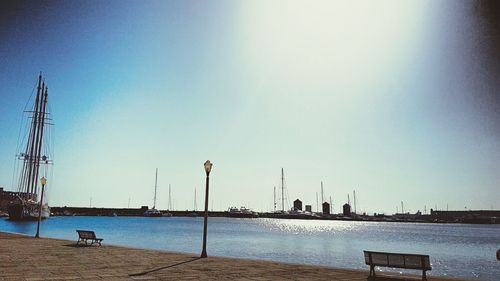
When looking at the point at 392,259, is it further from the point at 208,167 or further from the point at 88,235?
the point at 88,235

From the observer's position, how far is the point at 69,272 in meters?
12.2

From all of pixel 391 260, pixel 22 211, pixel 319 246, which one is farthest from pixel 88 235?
pixel 22 211

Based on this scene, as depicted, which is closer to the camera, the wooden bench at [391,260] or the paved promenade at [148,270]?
the paved promenade at [148,270]

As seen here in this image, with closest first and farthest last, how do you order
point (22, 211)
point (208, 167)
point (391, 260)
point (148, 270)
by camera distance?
1. point (148, 270)
2. point (391, 260)
3. point (208, 167)
4. point (22, 211)

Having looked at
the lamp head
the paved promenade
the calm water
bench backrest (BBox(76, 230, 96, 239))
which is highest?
the lamp head

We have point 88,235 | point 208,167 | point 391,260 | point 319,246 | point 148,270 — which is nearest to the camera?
point 148,270

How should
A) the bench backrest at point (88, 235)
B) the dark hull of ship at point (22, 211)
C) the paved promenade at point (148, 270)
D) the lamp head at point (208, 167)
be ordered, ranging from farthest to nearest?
the dark hull of ship at point (22, 211) → the bench backrest at point (88, 235) → the lamp head at point (208, 167) → the paved promenade at point (148, 270)

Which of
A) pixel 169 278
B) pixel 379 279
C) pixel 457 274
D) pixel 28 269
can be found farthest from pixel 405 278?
pixel 457 274

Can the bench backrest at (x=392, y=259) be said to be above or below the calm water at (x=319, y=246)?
above

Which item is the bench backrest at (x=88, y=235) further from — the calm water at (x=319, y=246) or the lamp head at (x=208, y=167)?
the calm water at (x=319, y=246)

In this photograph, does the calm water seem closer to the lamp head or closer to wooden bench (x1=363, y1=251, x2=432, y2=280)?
the lamp head

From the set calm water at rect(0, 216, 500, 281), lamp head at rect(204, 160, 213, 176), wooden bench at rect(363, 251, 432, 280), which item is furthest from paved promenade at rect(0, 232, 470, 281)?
calm water at rect(0, 216, 500, 281)

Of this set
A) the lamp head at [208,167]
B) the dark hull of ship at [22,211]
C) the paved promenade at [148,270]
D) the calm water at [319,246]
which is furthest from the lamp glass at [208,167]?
the dark hull of ship at [22,211]

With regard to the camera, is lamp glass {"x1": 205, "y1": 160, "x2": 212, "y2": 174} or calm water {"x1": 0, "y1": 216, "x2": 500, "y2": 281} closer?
lamp glass {"x1": 205, "y1": 160, "x2": 212, "y2": 174}
